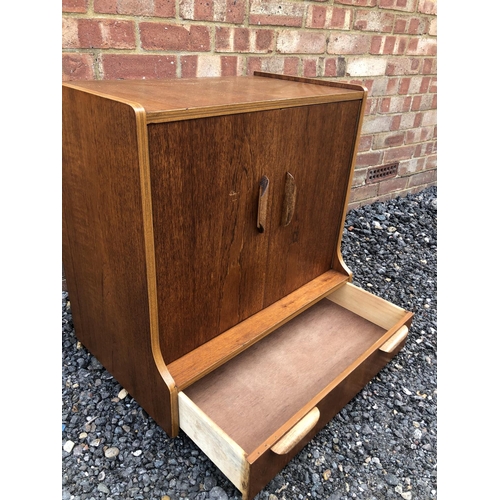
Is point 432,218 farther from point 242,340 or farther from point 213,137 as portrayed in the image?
point 213,137

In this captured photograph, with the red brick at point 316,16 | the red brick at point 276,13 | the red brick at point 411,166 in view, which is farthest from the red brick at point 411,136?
the red brick at point 276,13

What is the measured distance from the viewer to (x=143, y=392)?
3.55 feet

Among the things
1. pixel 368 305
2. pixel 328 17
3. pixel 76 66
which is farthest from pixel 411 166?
pixel 76 66

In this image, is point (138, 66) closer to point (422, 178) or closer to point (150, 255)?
point (150, 255)

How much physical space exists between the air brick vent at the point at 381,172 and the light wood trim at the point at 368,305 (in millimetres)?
1108

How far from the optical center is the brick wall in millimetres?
1240

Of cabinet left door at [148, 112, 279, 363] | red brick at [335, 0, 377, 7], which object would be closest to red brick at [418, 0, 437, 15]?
red brick at [335, 0, 377, 7]

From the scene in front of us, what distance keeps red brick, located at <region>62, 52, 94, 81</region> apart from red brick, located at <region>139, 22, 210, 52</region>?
0.18m

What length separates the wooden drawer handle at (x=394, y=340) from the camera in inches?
47.0

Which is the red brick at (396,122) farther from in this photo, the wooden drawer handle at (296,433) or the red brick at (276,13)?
the wooden drawer handle at (296,433)

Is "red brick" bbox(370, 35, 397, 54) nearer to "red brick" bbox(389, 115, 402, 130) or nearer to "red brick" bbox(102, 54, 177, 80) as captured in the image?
"red brick" bbox(389, 115, 402, 130)

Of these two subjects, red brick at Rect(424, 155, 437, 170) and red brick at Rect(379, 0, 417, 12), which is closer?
red brick at Rect(379, 0, 417, 12)

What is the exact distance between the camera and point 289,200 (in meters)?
1.13

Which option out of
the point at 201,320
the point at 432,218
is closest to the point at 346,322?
the point at 201,320
